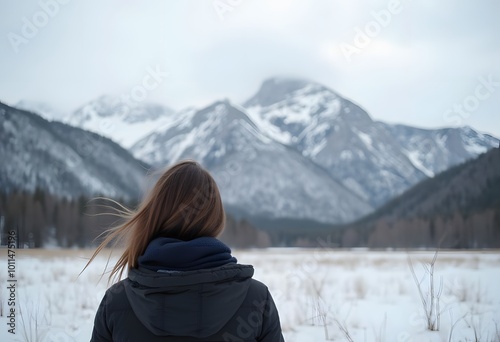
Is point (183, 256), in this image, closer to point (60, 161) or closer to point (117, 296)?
point (117, 296)

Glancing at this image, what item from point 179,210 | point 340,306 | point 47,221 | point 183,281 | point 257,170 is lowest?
point 340,306

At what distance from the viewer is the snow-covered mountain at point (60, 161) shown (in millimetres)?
8273

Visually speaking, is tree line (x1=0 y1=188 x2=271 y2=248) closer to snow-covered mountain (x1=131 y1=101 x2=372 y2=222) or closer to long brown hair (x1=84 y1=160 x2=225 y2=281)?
long brown hair (x1=84 y1=160 x2=225 y2=281)

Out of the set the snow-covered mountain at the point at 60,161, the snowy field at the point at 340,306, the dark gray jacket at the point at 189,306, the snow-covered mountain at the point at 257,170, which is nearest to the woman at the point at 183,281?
the dark gray jacket at the point at 189,306

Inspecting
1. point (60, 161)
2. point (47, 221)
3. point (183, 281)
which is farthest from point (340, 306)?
point (60, 161)

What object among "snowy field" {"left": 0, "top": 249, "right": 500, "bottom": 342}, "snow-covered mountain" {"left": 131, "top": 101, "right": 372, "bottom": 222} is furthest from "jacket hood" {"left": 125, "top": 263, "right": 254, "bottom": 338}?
"snow-covered mountain" {"left": 131, "top": 101, "right": 372, "bottom": 222}

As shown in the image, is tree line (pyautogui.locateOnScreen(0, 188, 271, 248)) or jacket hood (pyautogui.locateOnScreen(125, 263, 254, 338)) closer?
jacket hood (pyautogui.locateOnScreen(125, 263, 254, 338))

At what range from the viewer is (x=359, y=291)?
7.10 meters

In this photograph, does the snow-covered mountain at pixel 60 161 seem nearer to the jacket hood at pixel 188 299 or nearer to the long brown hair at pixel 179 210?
the long brown hair at pixel 179 210

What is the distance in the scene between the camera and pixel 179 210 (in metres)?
1.90

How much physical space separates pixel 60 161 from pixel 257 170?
4881 inches

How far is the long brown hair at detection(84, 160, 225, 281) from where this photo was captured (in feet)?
6.29

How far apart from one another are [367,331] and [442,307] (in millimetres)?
1185

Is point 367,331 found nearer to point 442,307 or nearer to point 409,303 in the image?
point 442,307
